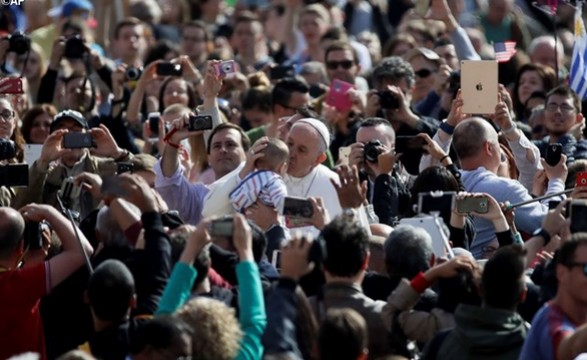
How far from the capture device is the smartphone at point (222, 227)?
8094 millimetres

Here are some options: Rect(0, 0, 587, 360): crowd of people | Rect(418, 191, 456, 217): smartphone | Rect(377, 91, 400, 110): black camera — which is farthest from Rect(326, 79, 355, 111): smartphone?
Rect(418, 191, 456, 217): smartphone

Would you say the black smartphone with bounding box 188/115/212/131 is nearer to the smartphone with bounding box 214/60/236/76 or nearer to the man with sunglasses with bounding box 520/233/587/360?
the smartphone with bounding box 214/60/236/76

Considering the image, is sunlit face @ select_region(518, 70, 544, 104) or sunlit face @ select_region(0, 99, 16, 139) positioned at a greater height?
sunlit face @ select_region(0, 99, 16, 139)

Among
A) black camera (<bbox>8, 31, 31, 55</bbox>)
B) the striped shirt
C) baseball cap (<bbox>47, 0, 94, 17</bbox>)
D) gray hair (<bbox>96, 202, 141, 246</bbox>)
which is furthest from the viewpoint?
baseball cap (<bbox>47, 0, 94, 17</bbox>)

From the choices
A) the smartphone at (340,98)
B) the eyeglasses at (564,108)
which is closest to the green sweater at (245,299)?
the eyeglasses at (564,108)

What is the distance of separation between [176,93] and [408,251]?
5.86 m

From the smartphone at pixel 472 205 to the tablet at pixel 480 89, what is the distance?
199cm

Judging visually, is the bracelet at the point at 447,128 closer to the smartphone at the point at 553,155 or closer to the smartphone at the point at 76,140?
the smartphone at the point at 553,155

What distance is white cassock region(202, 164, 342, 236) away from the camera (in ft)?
34.6

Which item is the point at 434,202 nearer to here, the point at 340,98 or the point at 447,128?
the point at 447,128

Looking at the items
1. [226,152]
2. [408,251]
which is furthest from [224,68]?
[408,251]

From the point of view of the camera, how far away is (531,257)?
28.9ft

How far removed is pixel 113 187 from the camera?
866 cm

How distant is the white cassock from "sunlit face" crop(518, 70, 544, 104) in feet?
12.4
